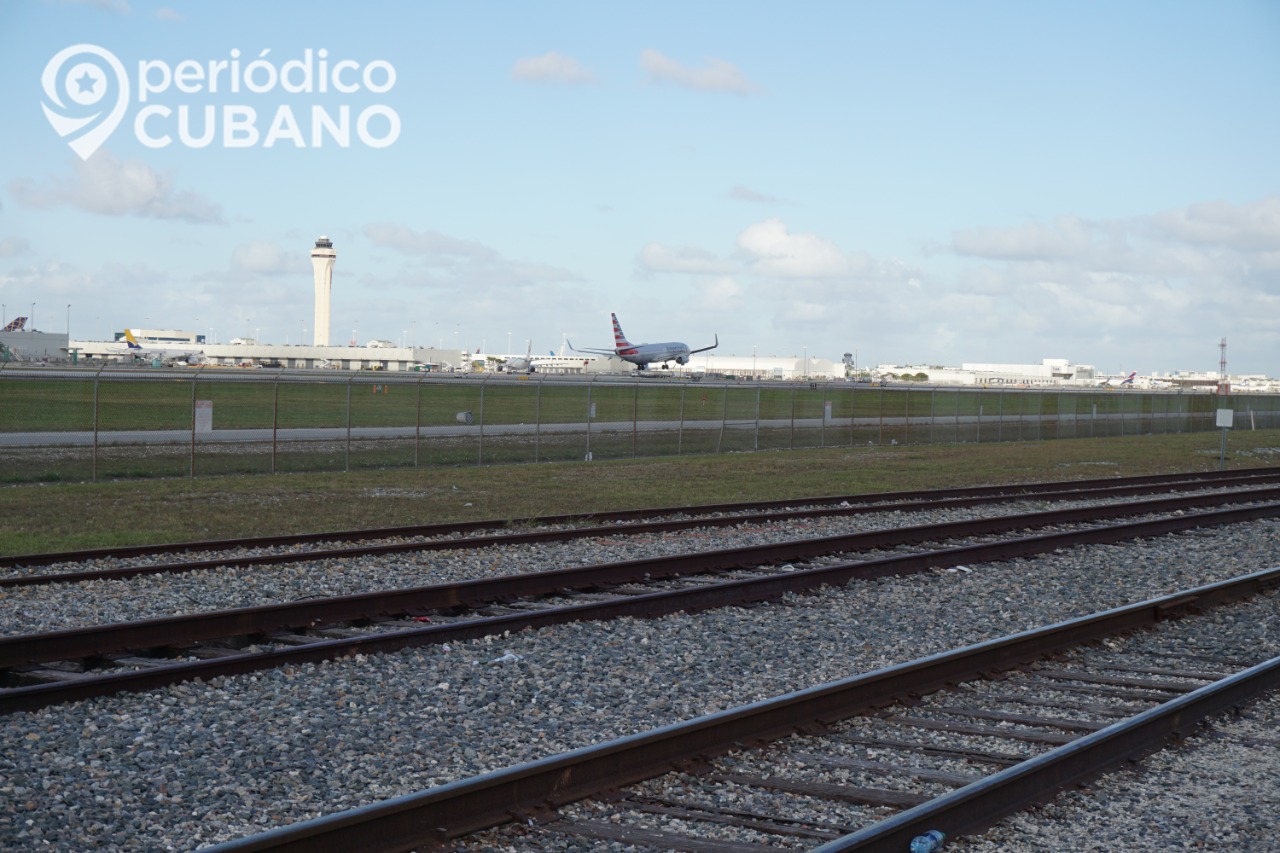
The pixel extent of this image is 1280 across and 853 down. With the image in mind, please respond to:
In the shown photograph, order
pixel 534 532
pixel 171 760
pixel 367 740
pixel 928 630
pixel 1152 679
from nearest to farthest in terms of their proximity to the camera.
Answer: pixel 171 760 → pixel 367 740 → pixel 1152 679 → pixel 928 630 → pixel 534 532

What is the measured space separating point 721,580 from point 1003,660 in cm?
470

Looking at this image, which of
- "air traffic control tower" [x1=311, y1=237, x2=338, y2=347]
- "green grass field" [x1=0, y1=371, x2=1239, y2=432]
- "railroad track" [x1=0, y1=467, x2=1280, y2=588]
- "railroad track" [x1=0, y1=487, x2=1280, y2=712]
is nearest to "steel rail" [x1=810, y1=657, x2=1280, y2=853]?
"railroad track" [x1=0, y1=487, x2=1280, y2=712]

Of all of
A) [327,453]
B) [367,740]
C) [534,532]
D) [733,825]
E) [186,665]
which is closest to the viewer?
[733,825]

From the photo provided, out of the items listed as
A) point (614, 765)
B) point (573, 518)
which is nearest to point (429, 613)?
point (614, 765)

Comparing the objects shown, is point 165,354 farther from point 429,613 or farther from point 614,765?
point 614,765

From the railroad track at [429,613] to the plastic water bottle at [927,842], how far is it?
5.46 metres

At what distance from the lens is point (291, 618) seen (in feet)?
36.7

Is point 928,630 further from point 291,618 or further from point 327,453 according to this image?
point 327,453

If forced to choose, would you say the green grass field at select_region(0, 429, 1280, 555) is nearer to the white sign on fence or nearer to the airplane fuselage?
the white sign on fence

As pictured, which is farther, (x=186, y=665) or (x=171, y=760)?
(x=186, y=665)

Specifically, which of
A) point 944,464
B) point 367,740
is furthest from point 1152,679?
point 944,464

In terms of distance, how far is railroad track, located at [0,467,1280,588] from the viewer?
14656mm

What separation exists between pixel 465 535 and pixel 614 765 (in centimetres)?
1164

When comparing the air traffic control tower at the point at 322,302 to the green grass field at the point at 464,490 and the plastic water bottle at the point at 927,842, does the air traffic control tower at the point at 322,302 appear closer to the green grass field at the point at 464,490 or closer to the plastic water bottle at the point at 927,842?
the green grass field at the point at 464,490
